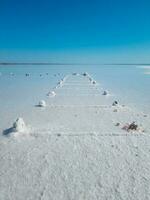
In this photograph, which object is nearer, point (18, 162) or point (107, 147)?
point (18, 162)

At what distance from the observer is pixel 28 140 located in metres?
4.62

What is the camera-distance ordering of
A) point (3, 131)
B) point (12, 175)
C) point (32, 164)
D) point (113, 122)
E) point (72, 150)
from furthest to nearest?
1. point (113, 122)
2. point (3, 131)
3. point (72, 150)
4. point (32, 164)
5. point (12, 175)

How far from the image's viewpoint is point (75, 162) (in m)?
3.75

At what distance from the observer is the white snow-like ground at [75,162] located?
119 inches

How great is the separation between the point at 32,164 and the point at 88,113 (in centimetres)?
352

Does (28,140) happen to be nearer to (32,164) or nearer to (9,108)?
(32,164)

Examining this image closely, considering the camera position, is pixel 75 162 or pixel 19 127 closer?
pixel 75 162

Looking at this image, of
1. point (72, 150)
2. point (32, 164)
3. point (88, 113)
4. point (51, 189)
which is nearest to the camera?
point (51, 189)

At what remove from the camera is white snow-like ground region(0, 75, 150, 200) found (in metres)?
3.02

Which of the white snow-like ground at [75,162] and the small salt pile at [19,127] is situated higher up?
the small salt pile at [19,127]

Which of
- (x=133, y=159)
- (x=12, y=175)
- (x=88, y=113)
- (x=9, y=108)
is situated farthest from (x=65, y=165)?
(x=9, y=108)

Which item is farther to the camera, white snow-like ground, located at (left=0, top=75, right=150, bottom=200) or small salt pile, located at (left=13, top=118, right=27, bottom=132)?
small salt pile, located at (left=13, top=118, right=27, bottom=132)

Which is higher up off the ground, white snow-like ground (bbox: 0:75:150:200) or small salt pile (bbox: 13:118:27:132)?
small salt pile (bbox: 13:118:27:132)

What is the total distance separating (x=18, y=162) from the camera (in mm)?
3717
